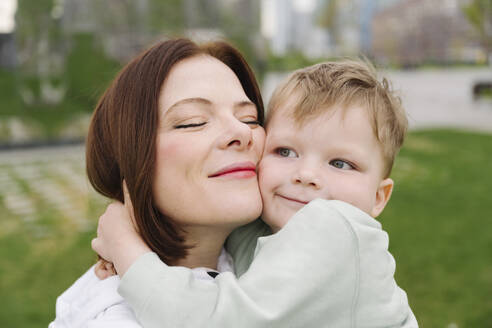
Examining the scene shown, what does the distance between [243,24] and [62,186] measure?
637 centimetres

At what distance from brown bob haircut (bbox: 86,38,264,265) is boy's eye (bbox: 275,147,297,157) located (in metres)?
0.40

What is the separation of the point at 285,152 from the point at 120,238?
585 mm

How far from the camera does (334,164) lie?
5.62 ft

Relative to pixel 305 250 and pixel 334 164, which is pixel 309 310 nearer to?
pixel 305 250

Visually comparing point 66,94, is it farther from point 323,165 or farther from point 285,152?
point 323,165

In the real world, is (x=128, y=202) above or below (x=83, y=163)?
above

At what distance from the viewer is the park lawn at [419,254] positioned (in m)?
4.72

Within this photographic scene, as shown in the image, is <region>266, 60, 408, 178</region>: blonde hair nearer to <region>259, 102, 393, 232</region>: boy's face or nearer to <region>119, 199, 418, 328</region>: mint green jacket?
<region>259, 102, 393, 232</region>: boy's face

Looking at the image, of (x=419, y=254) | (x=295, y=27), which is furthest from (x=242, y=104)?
(x=295, y=27)

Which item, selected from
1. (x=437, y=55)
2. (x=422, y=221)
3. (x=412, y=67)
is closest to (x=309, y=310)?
(x=422, y=221)

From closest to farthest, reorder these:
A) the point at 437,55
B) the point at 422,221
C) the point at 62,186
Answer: the point at 422,221 → the point at 62,186 → the point at 437,55

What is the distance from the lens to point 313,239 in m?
1.40

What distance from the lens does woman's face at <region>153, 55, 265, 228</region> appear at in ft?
5.35

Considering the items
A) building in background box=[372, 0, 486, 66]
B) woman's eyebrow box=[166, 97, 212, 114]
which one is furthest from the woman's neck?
building in background box=[372, 0, 486, 66]
